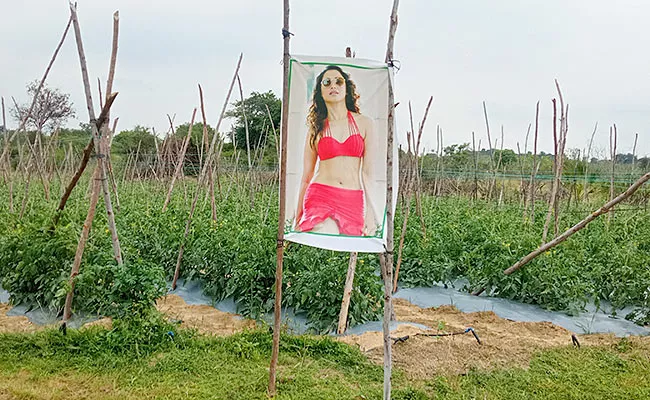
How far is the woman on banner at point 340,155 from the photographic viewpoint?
276 centimetres

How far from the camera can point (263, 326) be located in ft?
13.3

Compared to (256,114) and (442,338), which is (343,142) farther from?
(256,114)

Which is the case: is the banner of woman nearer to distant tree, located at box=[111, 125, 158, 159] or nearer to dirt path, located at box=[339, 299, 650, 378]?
dirt path, located at box=[339, 299, 650, 378]

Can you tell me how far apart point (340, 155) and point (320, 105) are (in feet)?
1.03

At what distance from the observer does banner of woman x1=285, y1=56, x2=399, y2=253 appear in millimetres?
2740

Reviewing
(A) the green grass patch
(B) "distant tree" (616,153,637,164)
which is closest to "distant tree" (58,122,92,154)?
(A) the green grass patch

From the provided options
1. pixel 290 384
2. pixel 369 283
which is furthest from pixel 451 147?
pixel 290 384

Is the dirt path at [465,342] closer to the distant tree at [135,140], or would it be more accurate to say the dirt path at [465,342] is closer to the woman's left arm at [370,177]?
the woman's left arm at [370,177]

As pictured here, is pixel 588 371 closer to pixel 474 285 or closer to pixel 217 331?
pixel 474 285

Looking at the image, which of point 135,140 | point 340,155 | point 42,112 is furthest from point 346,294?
point 135,140

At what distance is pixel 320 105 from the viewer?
9.14ft

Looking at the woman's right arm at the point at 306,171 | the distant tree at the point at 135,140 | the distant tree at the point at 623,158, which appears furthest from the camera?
the distant tree at the point at 135,140

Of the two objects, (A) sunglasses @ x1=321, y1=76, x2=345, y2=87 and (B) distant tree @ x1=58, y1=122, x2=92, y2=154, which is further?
(B) distant tree @ x1=58, y1=122, x2=92, y2=154

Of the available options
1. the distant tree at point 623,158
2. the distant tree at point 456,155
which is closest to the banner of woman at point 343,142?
the distant tree at point 623,158
